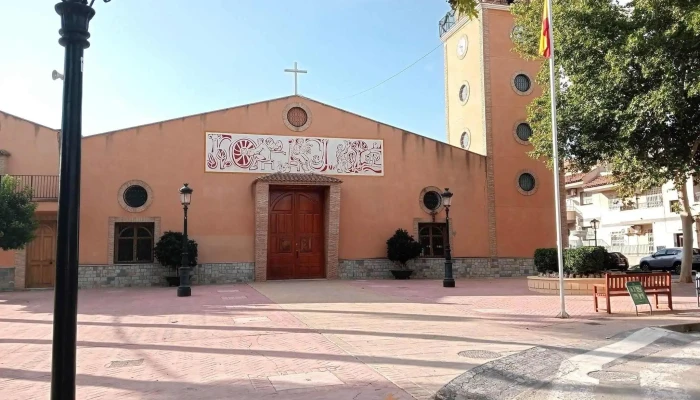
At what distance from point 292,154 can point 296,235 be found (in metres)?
3.35

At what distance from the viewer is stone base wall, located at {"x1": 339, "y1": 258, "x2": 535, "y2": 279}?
22.6 metres

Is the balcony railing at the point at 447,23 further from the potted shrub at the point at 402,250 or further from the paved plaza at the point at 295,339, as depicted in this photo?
the paved plaza at the point at 295,339

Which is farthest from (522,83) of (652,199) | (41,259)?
(652,199)

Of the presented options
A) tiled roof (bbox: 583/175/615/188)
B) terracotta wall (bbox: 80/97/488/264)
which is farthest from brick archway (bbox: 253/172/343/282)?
tiled roof (bbox: 583/175/615/188)

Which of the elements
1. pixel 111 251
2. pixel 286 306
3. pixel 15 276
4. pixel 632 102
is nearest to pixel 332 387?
pixel 286 306

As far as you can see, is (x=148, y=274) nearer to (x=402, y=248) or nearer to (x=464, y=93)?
(x=402, y=248)

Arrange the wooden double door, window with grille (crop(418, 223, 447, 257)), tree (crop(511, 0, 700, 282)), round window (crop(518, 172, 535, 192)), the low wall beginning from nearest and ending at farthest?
tree (crop(511, 0, 700, 282)), the low wall, the wooden double door, window with grille (crop(418, 223, 447, 257)), round window (crop(518, 172, 535, 192))

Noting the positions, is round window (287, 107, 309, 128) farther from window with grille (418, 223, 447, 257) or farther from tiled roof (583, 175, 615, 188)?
tiled roof (583, 175, 615, 188)

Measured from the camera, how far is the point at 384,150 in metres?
23.6

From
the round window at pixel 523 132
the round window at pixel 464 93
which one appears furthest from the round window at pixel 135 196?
the round window at pixel 523 132

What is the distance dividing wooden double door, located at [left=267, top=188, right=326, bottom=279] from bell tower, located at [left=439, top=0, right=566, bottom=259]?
7.73 metres

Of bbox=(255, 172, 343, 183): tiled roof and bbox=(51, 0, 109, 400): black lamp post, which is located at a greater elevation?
bbox=(255, 172, 343, 183): tiled roof

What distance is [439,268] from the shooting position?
929 inches

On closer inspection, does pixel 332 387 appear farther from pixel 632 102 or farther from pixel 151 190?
pixel 151 190
